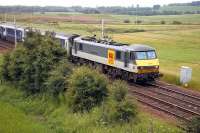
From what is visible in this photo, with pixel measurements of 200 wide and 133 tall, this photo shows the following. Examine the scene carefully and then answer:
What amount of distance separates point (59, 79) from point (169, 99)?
8360 mm

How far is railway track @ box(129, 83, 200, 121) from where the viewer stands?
91.7 ft

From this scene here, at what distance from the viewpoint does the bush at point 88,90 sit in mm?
28703

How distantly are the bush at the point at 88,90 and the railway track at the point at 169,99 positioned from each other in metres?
3.81

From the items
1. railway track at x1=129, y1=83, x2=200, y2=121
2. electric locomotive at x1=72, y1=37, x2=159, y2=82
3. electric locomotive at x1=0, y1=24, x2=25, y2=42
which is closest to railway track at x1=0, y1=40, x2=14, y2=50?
electric locomotive at x1=0, y1=24, x2=25, y2=42

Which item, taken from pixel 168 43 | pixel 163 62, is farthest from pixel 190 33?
pixel 163 62

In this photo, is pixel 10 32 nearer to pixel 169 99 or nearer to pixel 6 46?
pixel 6 46


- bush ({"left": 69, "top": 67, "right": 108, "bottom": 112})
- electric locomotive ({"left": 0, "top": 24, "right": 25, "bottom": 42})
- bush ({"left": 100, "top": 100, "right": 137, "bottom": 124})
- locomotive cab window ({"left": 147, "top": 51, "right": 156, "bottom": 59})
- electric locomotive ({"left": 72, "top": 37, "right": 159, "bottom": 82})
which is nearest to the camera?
bush ({"left": 100, "top": 100, "right": 137, "bottom": 124})

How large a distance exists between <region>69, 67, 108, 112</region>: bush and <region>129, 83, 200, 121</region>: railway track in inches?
150

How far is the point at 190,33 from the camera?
82.4 m

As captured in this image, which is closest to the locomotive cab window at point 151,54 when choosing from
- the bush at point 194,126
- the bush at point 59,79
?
the bush at point 59,79

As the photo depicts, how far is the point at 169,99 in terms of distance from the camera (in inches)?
1245

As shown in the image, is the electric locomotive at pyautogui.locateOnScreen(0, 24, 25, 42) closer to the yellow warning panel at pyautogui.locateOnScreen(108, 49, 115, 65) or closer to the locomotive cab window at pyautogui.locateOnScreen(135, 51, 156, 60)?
the yellow warning panel at pyautogui.locateOnScreen(108, 49, 115, 65)

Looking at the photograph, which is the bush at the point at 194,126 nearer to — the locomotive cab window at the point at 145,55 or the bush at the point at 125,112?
the bush at the point at 125,112

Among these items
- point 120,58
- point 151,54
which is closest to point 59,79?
point 120,58
